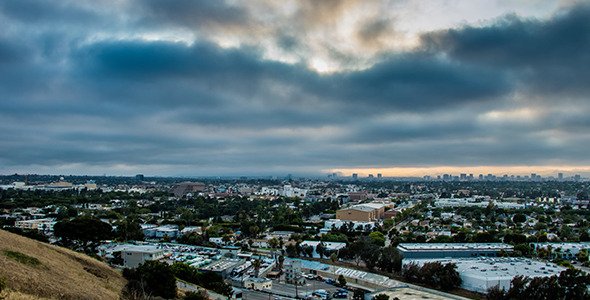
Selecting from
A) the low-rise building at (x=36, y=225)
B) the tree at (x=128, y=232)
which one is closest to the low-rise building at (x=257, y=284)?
→ the tree at (x=128, y=232)

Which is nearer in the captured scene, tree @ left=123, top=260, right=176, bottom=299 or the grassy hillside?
the grassy hillside

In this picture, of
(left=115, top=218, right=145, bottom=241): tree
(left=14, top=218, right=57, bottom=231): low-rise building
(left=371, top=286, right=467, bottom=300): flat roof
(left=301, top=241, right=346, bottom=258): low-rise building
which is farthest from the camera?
(left=14, top=218, right=57, bottom=231): low-rise building

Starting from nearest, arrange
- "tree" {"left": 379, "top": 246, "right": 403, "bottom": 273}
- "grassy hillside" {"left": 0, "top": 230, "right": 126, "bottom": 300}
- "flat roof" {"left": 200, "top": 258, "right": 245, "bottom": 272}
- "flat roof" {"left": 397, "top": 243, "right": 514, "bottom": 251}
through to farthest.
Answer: "grassy hillside" {"left": 0, "top": 230, "right": 126, "bottom": 300}
"flat roof" {"left": 200, "top": 258, "right": 245, "bottom": 272}
"tree" {"left": 379, "top": 246, "right": 403, "bottom": 273}
"flat roof" {"left": 397, "top": 243, "right": 514, "bottom": 251}

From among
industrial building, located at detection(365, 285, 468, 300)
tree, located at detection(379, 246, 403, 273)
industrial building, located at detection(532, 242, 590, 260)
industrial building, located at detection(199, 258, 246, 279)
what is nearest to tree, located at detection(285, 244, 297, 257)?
industrial building, located at detection(199, 258, 246, 279)

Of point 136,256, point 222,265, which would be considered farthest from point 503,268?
point 136,256

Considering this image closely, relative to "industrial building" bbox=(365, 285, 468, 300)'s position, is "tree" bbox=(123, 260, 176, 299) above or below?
above

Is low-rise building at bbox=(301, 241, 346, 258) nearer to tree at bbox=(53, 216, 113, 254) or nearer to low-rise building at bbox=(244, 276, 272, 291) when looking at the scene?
low-rise building at bbox=(244, 276, 272, 291)

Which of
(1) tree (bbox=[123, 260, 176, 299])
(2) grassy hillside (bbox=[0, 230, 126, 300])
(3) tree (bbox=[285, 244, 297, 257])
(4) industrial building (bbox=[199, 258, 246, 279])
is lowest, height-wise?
(3) tree (bbox=[285, 244, 297, 257])

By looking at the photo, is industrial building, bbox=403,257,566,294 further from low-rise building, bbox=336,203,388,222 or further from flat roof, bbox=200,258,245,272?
low-rise building, bbox=336,203,388,222
